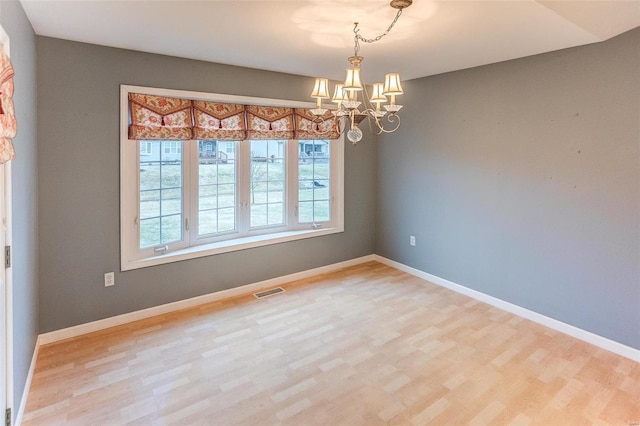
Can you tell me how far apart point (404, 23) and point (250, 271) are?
2.85 m

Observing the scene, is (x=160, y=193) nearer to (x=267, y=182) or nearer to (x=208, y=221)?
(x=208, y=221)

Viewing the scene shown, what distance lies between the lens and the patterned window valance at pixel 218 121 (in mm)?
3682

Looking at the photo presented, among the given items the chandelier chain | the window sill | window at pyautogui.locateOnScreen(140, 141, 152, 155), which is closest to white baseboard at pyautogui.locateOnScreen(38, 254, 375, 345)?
the window sill

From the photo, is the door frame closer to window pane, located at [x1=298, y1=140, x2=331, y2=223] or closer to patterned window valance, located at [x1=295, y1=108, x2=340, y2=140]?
patterned window valance, located at [x1=295, y1=108, x2=340, y2=140]

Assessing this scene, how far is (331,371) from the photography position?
8.91 ft

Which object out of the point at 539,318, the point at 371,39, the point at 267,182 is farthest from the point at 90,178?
the point at 539,318

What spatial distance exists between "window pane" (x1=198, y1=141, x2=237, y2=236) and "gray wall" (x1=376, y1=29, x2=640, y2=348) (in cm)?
211

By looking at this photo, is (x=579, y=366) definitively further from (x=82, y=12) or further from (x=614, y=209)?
(x=82, y=12)

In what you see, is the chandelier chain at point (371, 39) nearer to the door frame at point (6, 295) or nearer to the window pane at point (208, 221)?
the door frame at point (6, 295)

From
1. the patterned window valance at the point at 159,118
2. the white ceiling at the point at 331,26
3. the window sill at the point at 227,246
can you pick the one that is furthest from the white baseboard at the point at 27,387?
the white ceiling at the point at 331,26

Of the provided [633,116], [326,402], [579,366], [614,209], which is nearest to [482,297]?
[579,366]

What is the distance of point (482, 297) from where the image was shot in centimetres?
400

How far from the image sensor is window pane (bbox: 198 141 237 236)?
3934 mm

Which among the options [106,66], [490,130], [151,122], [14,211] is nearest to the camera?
[14,211]
